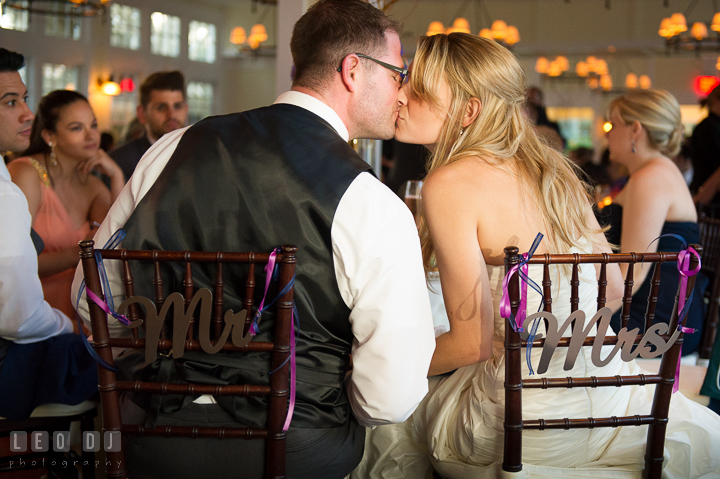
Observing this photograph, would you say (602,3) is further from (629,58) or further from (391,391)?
(391,391)

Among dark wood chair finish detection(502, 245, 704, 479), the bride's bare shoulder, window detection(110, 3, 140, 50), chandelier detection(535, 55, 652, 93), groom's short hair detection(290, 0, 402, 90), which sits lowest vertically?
dark wood chair finish detection(502, 245, 704, 479)

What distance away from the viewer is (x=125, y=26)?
11.1 meters

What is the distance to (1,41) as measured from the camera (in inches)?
337

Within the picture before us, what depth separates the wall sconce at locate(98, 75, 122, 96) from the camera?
11086 mm

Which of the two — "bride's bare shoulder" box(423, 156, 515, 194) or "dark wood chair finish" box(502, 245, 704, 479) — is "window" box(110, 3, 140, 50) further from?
"dark wood chair finish" box(502, 245, 704, 479)

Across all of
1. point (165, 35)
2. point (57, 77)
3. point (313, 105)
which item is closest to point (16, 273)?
point (313, 105)

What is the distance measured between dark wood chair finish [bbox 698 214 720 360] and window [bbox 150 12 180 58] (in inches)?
419

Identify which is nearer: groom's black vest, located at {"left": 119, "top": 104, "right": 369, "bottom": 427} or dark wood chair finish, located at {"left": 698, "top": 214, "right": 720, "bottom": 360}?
groom's black vest, located at {"left": 119, "top": 104, "right": 369, "bottom": 427}

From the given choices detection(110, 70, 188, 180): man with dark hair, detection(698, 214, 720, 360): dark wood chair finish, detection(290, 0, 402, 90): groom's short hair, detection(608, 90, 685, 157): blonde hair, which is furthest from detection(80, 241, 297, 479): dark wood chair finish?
detection(110, 70, 188, 180): man with dark hair

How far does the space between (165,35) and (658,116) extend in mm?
10829

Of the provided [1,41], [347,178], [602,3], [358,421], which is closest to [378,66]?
[347,178]

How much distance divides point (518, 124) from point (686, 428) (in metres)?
0.88

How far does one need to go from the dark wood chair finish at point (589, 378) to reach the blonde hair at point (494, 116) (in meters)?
0.30

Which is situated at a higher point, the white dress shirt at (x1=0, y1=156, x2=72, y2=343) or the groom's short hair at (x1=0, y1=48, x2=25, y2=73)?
the groom's short hair at (x1=0, y1=48, x2=25, y2=73)
